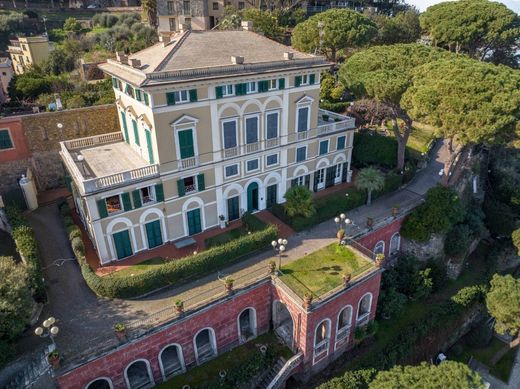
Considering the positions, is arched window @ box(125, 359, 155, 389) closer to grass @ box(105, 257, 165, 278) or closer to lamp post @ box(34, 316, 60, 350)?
lamp post @ box(34, 316, 60, 350)

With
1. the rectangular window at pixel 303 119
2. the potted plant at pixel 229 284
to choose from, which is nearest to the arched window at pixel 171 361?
the potted plant at pixel 229 284

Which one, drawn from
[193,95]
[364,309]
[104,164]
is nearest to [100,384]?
[104,164]

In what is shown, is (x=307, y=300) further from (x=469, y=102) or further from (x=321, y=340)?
(x=469, y=102)

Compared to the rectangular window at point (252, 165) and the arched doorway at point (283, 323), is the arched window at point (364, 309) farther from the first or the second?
the rectangular window at point (252, 165)

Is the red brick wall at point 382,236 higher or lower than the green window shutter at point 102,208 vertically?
lower

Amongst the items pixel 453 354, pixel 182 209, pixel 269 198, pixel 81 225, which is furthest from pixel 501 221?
pixel 81 225
